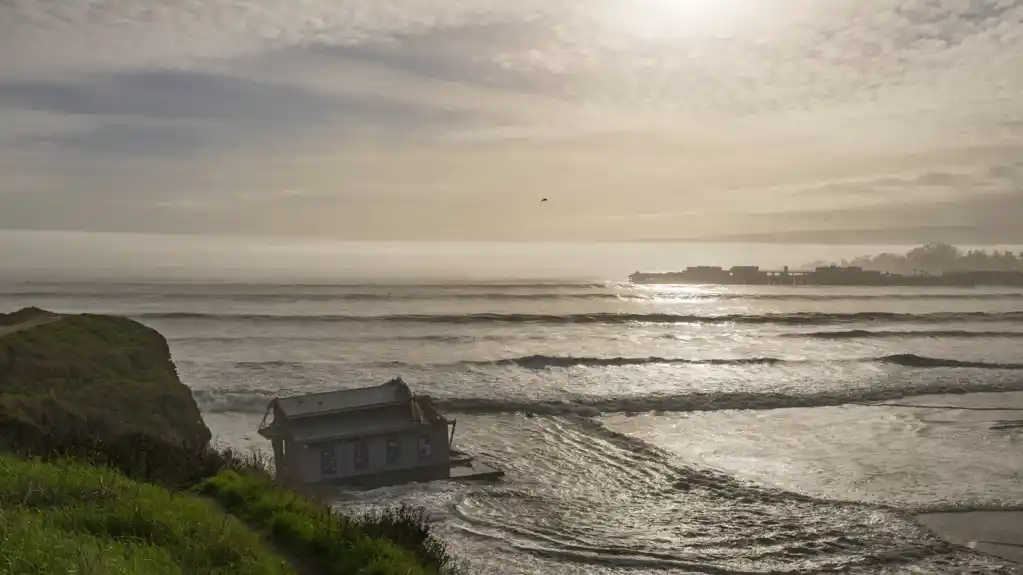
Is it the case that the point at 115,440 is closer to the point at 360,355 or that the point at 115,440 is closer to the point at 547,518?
the point at 547,518

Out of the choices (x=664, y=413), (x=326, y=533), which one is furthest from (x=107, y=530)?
(x=664, y=413)

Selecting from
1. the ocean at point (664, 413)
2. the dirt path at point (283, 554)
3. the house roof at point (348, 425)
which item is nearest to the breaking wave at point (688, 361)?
the ocean at point (664, 413)

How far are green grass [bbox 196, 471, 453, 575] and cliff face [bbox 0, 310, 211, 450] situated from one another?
12.0 ft

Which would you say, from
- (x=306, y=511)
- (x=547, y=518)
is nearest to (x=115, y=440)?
(x=306, y=511)

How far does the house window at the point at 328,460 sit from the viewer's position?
16.5m

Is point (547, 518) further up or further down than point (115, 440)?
further down

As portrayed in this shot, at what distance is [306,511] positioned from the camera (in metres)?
8.91

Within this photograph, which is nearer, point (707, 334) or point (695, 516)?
point (695, 516)

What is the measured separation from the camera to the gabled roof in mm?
16875

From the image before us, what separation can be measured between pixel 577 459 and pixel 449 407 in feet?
27.6

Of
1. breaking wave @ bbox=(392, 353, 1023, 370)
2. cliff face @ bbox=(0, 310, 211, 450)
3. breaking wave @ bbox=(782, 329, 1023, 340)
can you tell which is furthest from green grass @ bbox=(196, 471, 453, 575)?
breaking wave @ bbox=(782, 329, 1023, 340)

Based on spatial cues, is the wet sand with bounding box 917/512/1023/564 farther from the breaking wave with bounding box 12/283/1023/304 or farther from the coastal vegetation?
the breaking wave with bounding box 12/283/1023/304

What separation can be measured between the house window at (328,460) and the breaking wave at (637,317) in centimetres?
Result: 3938

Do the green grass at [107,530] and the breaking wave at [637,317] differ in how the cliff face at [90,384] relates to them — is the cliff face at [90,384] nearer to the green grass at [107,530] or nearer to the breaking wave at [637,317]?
the green grass at [107,530]
